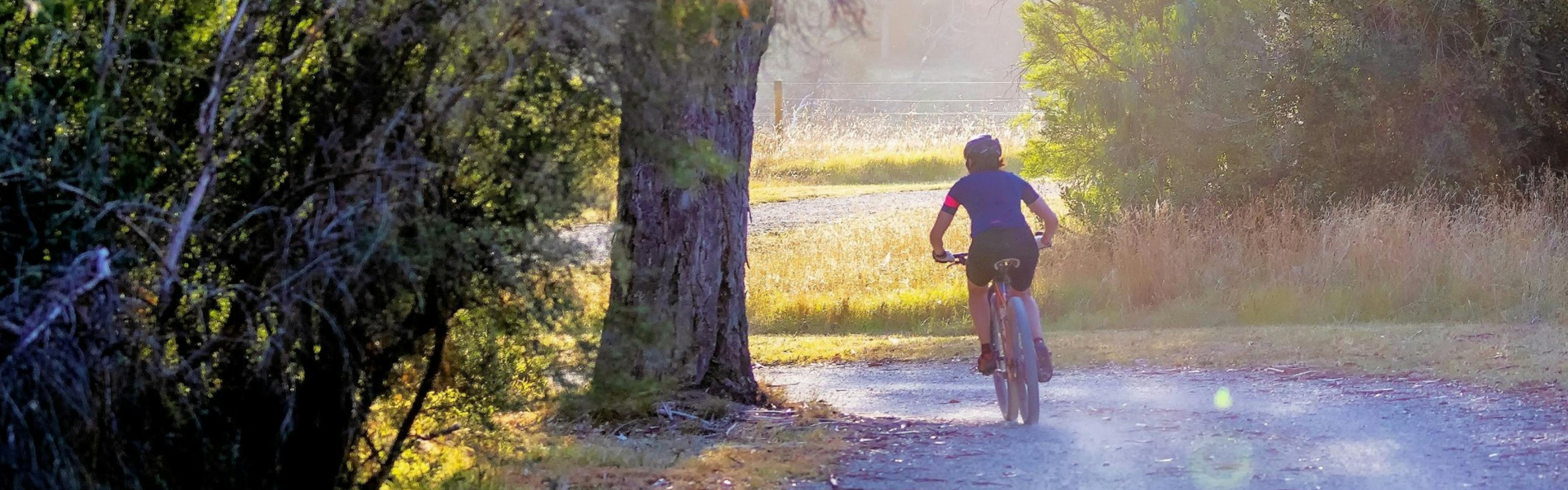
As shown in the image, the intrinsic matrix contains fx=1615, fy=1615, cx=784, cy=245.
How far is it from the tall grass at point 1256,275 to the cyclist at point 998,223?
681 cm

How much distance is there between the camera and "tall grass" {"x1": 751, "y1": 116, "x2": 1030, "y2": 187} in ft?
108

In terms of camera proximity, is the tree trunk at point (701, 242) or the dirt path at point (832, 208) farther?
the dirt path at point (832, 208)

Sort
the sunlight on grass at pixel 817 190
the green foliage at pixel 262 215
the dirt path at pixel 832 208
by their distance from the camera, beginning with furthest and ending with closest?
the sunlight on grass at pixel 817 190 → the dirt path at pixel 832 208 → the green foliage at pixel 262 215

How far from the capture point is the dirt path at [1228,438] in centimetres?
689

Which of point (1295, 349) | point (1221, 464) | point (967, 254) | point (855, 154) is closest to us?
point (1221, 464)

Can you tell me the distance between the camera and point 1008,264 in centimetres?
828

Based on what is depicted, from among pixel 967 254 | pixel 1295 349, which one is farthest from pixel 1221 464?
pixel 1295 349

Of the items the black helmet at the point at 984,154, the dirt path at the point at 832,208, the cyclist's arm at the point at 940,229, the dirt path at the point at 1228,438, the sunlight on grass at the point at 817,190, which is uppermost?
the black helmet at the point at 984,154

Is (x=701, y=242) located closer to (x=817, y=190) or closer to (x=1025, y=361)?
(x=1025, y=361)

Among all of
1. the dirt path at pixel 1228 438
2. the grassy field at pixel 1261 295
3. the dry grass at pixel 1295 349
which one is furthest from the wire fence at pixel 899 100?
the dirt path at pixel 1228 438

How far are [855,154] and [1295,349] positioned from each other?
22582 millimetres

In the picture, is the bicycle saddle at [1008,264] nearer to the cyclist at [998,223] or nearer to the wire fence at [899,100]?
the cyclist at [998,223]

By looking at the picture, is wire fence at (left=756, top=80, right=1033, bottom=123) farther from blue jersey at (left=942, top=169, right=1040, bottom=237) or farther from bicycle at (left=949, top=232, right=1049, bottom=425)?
blue jersey at (left=942, top=169, right=1040, bottom=237)

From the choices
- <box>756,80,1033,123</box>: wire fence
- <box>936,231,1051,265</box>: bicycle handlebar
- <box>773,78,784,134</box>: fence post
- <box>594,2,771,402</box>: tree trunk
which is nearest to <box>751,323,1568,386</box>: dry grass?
<box>936,231,1051,265</box>: bicycle handlebar
